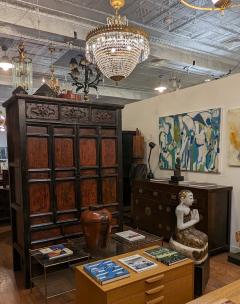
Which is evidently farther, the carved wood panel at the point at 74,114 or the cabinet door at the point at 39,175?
the carved wood panel at the point at 74,114

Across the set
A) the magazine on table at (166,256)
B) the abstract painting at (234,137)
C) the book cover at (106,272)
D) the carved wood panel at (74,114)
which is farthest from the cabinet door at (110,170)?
the abstract painting at (234,137)

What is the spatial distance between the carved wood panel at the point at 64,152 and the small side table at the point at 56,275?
33.6 inches

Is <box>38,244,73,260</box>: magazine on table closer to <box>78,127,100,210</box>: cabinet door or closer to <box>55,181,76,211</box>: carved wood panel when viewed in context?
<box>55,181,76,211</box>: carved wood panel

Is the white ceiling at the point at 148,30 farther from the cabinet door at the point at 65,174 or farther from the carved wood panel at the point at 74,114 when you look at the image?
the cabinet door at the point at 65,174

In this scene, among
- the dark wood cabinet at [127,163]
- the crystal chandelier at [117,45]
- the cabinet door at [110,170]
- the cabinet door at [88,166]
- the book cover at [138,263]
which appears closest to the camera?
the book cover at [138,263]

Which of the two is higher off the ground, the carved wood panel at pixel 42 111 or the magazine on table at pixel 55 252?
the carved wood panel at pixel 42 111

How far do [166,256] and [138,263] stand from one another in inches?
10.3

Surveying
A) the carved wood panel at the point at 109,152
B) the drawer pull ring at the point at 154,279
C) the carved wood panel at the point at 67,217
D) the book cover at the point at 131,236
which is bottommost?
the book cover at the point at 131,236

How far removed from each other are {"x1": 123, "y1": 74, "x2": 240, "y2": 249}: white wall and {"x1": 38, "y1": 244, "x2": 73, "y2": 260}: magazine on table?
7.28 feet

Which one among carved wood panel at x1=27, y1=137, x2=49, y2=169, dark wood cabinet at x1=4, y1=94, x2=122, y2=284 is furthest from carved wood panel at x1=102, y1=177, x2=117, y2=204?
carved wood panel at x1=27, y1=137, x2=49, y2=169

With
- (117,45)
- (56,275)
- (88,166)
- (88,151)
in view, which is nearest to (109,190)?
(88,166)

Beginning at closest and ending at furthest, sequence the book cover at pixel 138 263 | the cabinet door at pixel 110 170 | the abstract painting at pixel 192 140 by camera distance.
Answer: the book cover at pixel 138 263 < the cabinet door at pixel 110 170 < the abstract painting at pixel 192 140

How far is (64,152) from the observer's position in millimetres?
2869

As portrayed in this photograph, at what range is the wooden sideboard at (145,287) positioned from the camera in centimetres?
167
